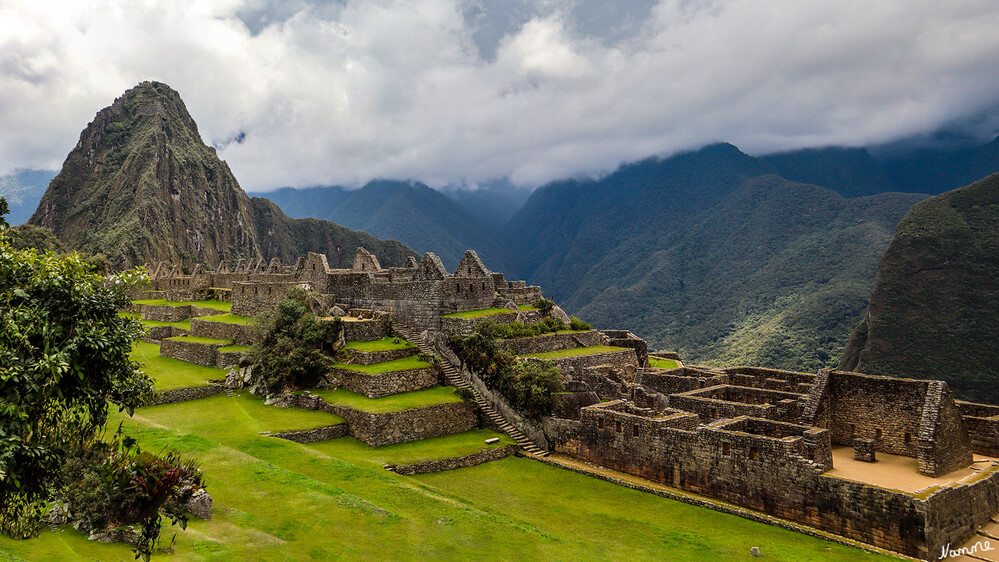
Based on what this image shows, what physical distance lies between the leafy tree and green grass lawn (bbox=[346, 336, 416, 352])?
14.7 m

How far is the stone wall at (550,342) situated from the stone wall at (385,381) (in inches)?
132

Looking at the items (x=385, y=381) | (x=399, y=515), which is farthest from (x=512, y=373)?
(x=399, y=515)

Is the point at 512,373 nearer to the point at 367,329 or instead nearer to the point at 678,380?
the point at 678,380

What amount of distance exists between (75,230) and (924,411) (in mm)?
218709

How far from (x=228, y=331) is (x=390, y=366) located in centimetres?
1134

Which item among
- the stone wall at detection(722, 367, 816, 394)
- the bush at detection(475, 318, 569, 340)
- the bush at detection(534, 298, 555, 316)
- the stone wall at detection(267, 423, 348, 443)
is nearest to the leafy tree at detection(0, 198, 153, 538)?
the stone wall at detection(267, 423, 348, 443)

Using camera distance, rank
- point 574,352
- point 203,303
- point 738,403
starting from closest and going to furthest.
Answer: point 738,403 → point 574,352 → point 203,303

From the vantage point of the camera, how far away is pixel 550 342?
26.3 meters

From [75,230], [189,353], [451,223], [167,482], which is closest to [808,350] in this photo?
[189,353]

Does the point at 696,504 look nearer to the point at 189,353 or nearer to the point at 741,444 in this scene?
the point at 741,444

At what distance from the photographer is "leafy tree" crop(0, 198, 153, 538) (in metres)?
6.88

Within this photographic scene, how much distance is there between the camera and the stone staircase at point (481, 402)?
67.3 feet

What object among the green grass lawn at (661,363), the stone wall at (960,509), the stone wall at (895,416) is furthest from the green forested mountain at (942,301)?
the stone wall at (960,509)

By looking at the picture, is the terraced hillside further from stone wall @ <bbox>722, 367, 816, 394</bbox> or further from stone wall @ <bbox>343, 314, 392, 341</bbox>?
stone wall @ <bbox>722, 367, 816, 394</bbox>
